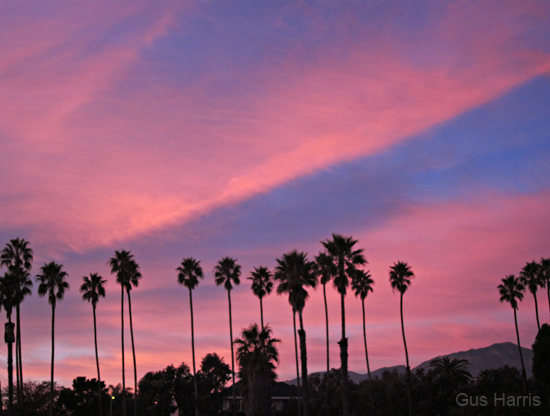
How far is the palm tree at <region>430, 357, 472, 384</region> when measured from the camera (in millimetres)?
94219

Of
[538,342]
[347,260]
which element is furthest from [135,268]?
[538,342]

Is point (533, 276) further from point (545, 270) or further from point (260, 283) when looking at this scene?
point (260, 283)

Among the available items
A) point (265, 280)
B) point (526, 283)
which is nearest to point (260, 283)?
point (265, 280)

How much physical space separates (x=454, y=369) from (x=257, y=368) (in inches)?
1781

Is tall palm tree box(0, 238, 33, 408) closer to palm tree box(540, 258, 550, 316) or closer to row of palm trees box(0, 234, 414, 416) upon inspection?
A: row of palm trees box(0, 234, 414, 416)

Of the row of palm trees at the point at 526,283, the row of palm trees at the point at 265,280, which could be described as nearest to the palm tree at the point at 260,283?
the row of palm trees at the point at 265,280

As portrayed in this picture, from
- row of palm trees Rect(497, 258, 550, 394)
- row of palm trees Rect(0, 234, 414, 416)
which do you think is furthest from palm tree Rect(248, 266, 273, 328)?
row of palm trees Rect(497, 258, 550, 394)

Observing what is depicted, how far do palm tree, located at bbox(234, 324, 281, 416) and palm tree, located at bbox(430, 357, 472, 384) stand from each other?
129 ft

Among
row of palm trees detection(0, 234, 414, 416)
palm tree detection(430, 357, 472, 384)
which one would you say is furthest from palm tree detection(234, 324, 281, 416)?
palm tree detection(430, 357, 472, 384)

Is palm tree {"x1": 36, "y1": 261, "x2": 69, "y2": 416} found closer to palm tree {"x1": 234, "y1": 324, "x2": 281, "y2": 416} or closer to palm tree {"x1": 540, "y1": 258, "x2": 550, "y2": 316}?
palm tree {"x1": 234, "y1": 324, "x2": 281, "y2": 416}

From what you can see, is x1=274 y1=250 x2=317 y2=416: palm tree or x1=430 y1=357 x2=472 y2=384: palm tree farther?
x1=430 y1=357 x2=472 y2=384: palm tree

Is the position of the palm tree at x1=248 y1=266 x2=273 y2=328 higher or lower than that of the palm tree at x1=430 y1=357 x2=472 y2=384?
higher

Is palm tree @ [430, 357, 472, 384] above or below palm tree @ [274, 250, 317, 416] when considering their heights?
below

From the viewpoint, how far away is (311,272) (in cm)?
6831
